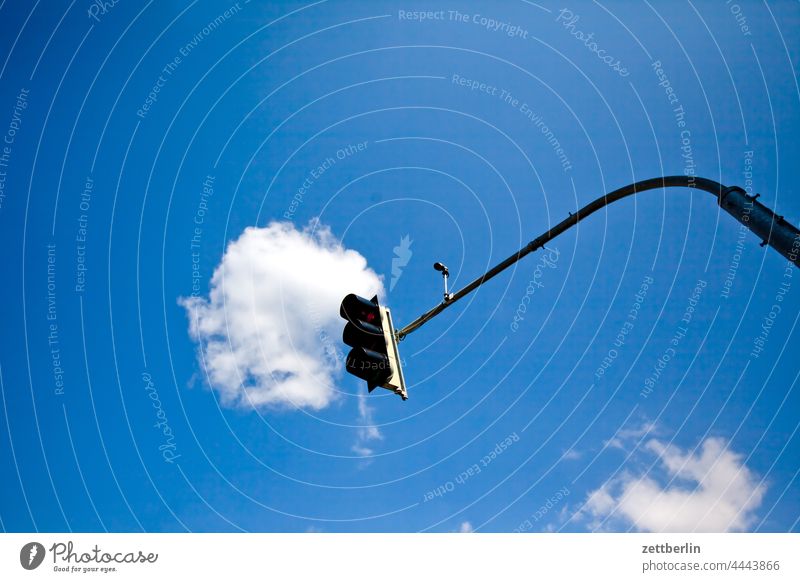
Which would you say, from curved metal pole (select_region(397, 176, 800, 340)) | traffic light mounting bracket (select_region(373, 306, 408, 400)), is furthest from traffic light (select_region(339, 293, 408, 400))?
curved metal pole (select_region(397, 176, 800, 340))

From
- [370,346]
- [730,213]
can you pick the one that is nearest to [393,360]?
[370,346]

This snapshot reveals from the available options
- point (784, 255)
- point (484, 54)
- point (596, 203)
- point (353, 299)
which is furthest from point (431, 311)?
point (484, 54)

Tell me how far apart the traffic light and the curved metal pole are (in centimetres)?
124

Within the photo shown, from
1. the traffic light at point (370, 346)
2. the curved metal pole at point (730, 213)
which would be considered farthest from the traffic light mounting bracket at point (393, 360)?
the curved metal pole at point (730, 213)

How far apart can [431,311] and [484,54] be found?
962 centimetres

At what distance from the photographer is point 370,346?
229 inches

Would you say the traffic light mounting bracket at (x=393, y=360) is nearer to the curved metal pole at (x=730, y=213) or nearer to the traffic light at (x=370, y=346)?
the traffic light at (x=370, y=346)

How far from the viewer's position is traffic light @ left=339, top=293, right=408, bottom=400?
571 cm

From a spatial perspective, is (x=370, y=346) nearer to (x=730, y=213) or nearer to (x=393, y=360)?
(x=393, y=360)

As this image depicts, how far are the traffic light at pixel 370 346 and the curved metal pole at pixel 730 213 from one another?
124 cm

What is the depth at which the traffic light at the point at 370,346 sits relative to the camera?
5711 mm

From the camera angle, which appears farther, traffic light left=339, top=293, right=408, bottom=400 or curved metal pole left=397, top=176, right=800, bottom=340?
traffic light left=339, top=293, right=408, bottom=400

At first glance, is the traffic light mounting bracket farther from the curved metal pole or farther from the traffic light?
the curved metal pole

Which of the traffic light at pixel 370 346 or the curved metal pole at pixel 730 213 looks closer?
the curved metal pole at pixel 730 213
